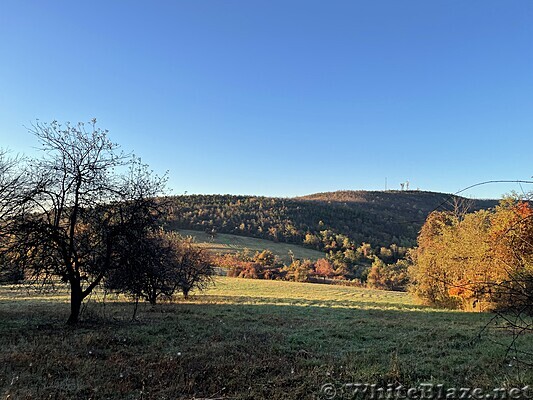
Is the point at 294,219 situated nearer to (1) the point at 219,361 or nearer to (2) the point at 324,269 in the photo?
(2) the point at 324,269

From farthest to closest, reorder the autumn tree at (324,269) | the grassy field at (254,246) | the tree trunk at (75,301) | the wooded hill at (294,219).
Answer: the wooded hill at (294,219) < the grassy field at (254,246) < the autumn tree at (324,269) < the tree trunk at (75,301)

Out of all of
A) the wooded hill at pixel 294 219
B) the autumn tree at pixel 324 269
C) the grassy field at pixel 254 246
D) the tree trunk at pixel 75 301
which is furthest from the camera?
the wooded hill at pixel 294 219

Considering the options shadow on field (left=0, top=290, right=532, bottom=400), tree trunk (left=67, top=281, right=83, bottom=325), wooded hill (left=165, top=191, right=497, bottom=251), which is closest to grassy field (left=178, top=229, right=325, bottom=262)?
wooded hill (left=165, top=191, right=497, bottom=251)

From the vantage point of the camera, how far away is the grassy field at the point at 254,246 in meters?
81.3

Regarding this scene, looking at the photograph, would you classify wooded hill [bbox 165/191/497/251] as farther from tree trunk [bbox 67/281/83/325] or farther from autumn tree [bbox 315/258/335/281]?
tree trunk [bbox 67/281/83/325]

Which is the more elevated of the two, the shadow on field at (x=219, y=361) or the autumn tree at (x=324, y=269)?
the shadow on field at (x=219, y=361)

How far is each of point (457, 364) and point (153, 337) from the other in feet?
27.0

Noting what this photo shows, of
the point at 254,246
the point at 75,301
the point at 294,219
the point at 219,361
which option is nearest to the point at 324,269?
the point at 254,246

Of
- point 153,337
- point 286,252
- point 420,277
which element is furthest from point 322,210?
point 153,337

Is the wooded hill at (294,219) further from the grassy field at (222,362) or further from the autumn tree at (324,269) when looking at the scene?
the grassy field at (222,362)

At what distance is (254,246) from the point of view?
89.9 m

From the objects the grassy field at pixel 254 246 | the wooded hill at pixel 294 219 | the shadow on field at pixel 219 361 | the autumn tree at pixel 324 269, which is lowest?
the autumn tree at pixel 324 269

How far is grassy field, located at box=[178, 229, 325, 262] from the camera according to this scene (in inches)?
3202

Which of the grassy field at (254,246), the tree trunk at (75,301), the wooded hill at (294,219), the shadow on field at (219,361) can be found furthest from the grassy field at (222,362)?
the grassy field at (254,246)
